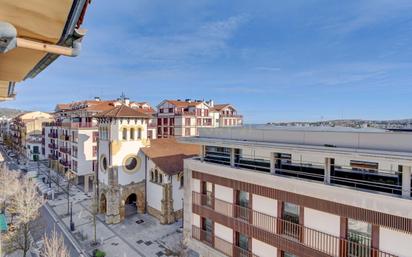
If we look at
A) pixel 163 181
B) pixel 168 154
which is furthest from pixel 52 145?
pixel 163 181

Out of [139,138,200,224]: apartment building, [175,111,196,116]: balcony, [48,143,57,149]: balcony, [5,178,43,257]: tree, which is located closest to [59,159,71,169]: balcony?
[48,143,57,149]: balcony

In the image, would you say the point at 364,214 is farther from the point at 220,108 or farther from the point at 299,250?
the point at 220,108

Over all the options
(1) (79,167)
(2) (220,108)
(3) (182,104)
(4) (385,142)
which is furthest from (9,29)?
(2) (220,108)

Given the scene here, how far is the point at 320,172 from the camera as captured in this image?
13336 mm

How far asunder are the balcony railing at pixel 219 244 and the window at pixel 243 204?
6.53ft

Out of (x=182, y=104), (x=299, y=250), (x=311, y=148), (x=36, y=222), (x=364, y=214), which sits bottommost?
(x=36, y=222)

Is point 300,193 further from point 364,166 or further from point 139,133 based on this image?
point 139,133

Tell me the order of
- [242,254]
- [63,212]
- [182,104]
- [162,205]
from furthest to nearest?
[182,104], [63,212], [162,205], [242,254]

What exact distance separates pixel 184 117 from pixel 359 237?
48.1 meters

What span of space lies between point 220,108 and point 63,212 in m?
44.6

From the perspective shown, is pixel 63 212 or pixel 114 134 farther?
pixel 63 212

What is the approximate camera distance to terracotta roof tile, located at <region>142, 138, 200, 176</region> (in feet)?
93.4

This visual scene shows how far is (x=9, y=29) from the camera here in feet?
7.93

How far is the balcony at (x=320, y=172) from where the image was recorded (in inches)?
438
